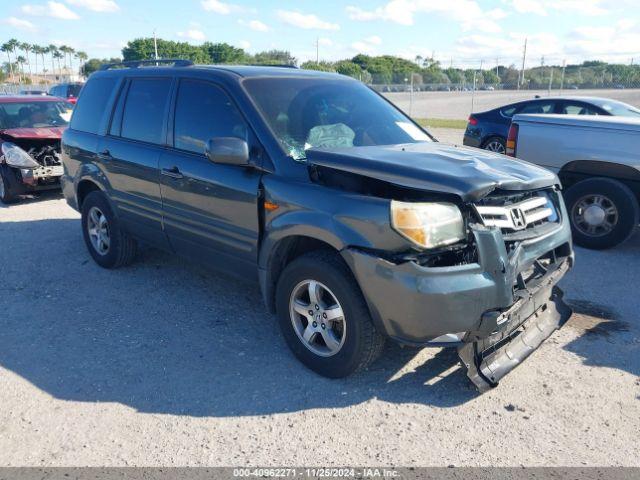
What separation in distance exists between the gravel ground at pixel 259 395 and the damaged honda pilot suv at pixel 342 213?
0.82ft

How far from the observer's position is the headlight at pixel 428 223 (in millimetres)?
2986

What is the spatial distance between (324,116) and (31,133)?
6.72m

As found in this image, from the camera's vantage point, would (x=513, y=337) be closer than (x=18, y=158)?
Yes

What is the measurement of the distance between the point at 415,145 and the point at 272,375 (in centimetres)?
197

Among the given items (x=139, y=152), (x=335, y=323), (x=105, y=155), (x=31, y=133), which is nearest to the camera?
(x=335, y=323)

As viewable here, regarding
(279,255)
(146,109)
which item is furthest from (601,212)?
(146,109)

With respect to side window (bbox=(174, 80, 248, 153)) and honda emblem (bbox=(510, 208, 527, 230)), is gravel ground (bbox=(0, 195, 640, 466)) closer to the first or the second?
honda emblem (bbox=(510, 208, 527, 230))

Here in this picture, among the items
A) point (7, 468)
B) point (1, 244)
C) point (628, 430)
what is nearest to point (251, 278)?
point (7, 468)

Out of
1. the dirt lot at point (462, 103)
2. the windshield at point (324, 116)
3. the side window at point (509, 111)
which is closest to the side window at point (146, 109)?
the windshield at point (324, 116)

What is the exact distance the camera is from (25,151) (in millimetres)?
8852

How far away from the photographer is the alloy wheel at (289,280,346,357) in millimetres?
3426

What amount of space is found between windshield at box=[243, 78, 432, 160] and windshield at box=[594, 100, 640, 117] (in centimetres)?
680

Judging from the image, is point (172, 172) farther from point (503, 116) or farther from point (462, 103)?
point (462, 103)

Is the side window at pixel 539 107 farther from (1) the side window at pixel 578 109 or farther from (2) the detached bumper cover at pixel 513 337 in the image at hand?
(2) the detached bumper cover at pixel 513 337
